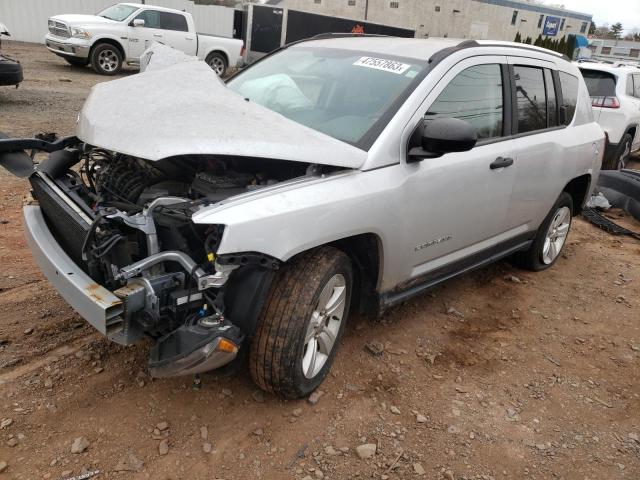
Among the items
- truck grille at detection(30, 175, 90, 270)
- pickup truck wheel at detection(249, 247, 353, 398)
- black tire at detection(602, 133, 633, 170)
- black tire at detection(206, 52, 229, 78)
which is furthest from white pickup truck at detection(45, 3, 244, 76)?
pickup truck wheel at detection(249, 247, 353, 398)

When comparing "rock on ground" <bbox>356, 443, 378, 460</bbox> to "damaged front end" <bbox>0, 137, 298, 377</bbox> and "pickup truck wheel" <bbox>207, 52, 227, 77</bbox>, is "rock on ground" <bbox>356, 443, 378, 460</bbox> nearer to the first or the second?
"damaged front end" <bbox>0, 137, 298, 377</bbox>

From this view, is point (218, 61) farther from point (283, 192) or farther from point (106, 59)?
point (283, 192)

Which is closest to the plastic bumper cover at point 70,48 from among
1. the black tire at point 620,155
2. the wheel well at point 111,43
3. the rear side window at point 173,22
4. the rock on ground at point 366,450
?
the wheel well at point 111,43

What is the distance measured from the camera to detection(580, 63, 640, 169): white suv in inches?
335

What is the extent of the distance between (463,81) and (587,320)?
2.17 m

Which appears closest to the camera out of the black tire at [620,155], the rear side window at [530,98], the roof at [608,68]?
the rear side window at [530,98]

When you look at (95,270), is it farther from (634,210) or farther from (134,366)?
(634,210)

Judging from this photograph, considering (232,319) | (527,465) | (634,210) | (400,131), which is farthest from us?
(634,210)

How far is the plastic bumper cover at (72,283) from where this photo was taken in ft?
7.11

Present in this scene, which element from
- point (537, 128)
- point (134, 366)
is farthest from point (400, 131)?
point (134, 366)

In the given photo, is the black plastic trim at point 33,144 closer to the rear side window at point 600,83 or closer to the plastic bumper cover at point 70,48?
the rear side window at point 600,83

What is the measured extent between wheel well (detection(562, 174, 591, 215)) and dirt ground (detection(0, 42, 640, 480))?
1.28 metres

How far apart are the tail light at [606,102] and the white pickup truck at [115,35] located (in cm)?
937

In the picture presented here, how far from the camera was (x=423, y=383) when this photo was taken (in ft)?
10.3
